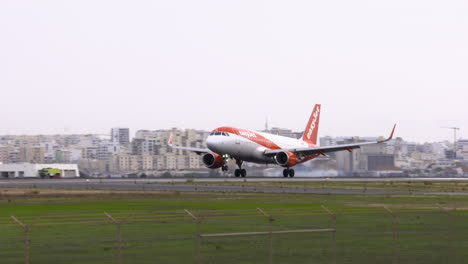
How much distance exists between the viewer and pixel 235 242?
1121 inches

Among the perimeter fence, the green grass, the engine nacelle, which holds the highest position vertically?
the engine nacelle

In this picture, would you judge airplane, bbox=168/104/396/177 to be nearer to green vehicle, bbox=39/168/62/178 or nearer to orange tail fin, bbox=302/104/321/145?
orange tail fin, bbox=302/104/321/145

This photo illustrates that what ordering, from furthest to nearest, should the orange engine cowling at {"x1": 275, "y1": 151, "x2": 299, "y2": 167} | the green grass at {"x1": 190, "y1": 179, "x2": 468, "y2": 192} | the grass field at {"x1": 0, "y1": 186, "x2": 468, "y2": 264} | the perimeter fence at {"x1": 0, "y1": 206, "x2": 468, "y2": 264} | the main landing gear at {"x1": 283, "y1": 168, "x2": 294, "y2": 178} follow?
the main landing gear at {"x1": 283, "y1": 168, "x2": 294, "y2": 178} → the orange engine cowling at {"x1": 275, "y1": 151, "x2": 299, "y2": 167} → the green grass at {"x1": 190, "y1": 179, "x2": 468, "y2": 192} → the grass field at {"x1": 0, "y1": 186, "x2": 468, "y2": 264} → the perimeter fence at {"x1": 0, "y1": 206, "x2": 468, "y2": 264}

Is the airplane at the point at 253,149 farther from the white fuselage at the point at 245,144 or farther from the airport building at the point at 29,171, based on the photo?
the airport building at the point at 29,171

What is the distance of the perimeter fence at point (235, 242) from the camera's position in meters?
24.1

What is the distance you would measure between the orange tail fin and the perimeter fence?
65.9m

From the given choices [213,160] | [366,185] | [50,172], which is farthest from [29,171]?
[366,185]

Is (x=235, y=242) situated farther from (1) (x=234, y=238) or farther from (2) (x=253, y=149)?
(2) (x=253, y=149)

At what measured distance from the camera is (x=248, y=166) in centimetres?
11706

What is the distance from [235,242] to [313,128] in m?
76.4

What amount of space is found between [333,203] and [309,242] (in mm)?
22050

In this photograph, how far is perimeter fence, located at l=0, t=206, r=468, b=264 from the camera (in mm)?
24066

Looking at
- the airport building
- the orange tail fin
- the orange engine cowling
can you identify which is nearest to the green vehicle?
the airport building

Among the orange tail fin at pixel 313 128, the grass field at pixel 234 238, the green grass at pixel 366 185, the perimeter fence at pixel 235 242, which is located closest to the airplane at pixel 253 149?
the orange tail fin at pixel 313 128
